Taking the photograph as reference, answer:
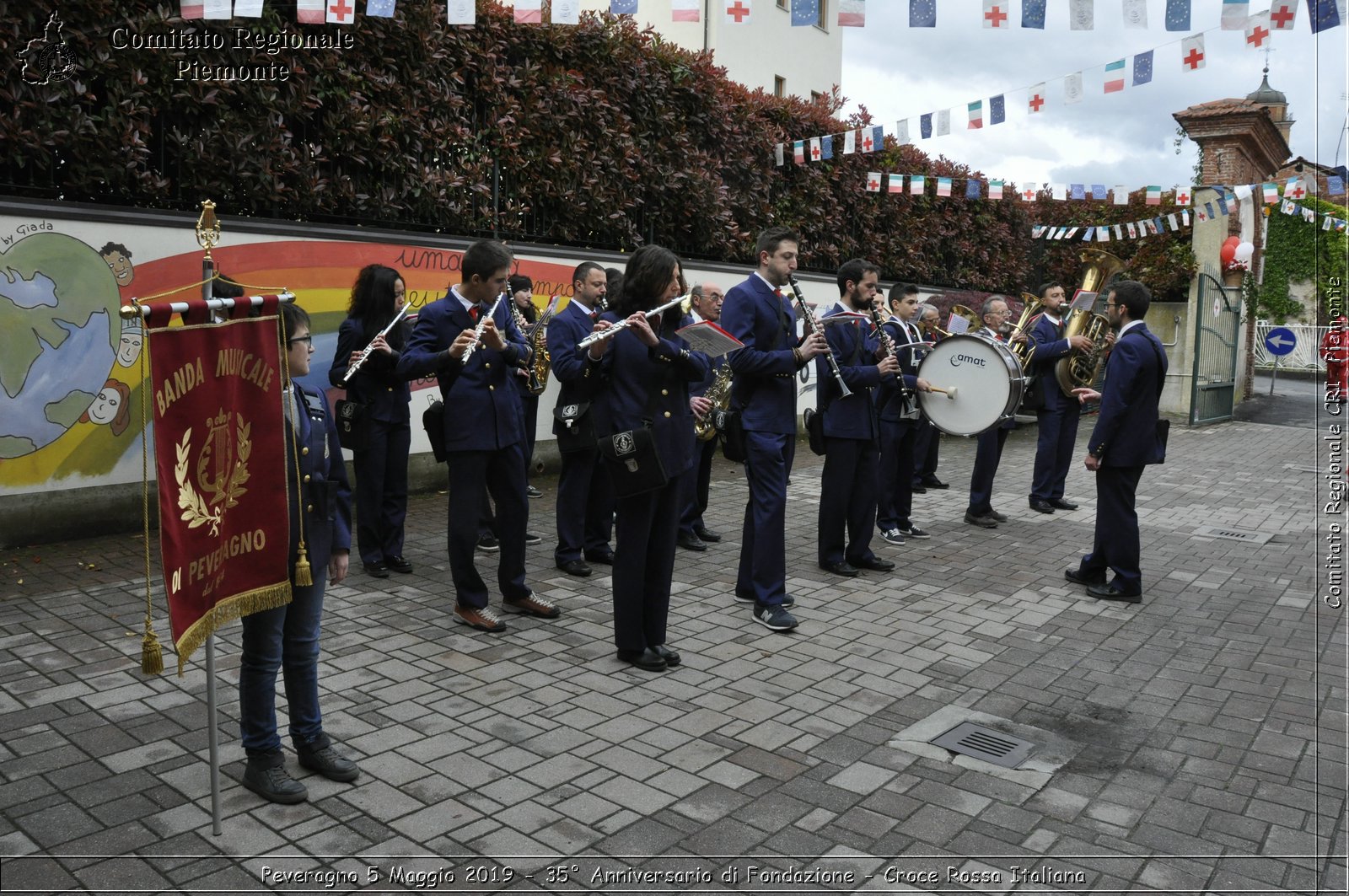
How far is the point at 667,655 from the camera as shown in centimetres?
546

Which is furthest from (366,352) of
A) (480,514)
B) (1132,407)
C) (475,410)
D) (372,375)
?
(1132,407)

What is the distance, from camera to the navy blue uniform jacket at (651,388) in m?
5.34

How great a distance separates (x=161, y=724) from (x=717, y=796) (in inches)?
93.5

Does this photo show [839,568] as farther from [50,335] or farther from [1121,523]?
[50,335]

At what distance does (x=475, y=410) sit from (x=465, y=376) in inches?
8.4

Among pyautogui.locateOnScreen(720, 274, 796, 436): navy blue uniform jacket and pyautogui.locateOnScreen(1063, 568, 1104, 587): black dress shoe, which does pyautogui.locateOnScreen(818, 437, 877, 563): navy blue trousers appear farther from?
pyautogui.locateOnScreen(1063, 568, 1104, 587): black dress shoe

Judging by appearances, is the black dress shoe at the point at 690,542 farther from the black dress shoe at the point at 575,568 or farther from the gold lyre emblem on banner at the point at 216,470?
the gold lyre emblem on banner at the point at 216,470

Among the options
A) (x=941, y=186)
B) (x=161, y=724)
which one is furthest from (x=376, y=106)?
(x=941, y=186)

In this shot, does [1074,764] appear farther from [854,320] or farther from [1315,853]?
[854,320]

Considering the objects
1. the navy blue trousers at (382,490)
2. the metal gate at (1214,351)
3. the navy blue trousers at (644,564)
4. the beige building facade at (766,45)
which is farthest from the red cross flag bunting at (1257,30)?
the beige building facade at (766,45)

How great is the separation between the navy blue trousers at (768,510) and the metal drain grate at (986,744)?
1621 mm

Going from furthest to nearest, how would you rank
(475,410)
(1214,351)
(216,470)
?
(1214,351) → (475,410) → (216,470)

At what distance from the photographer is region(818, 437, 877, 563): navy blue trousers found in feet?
23.8

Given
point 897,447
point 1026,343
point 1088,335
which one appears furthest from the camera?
point 1088,335
